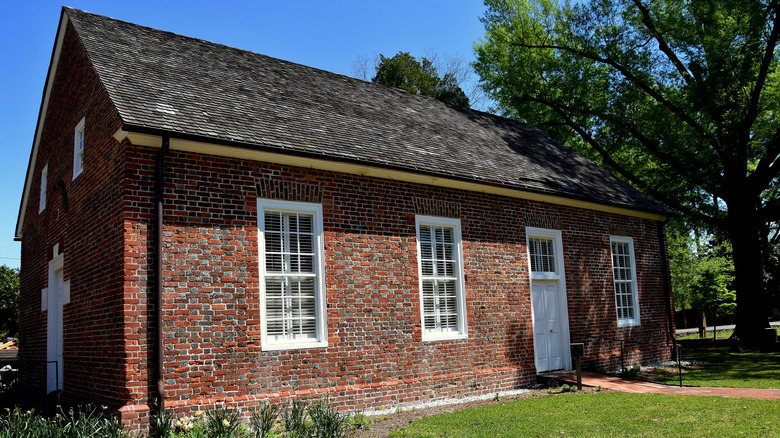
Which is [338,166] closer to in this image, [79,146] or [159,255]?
[159,255]

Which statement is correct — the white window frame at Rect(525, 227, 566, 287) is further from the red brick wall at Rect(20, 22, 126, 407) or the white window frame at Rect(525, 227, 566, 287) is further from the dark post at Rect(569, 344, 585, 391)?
the red brick wall at Rect(20, 22, 126, 407)

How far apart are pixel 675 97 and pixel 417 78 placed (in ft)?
58.0

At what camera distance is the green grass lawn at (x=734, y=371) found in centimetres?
1243

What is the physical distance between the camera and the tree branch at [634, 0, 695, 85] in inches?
880

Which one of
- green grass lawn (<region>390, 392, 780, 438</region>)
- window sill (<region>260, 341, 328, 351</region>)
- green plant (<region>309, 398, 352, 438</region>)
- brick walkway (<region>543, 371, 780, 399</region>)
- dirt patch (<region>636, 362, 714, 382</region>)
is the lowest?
dirt patch (<region>636, 362, 714, 382</region>)

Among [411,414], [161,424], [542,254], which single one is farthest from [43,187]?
[542,254]

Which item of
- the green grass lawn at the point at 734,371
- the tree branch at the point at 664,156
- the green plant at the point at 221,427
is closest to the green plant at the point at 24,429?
the green plant at the point at 221,427

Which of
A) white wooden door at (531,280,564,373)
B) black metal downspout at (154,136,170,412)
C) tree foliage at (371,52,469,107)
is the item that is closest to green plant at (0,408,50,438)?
black metal downspout at (154,136,170,412)

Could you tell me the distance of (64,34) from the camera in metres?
12.2

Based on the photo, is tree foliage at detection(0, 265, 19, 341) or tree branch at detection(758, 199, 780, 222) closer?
tree branch at detection(758, 199, 780, 222)

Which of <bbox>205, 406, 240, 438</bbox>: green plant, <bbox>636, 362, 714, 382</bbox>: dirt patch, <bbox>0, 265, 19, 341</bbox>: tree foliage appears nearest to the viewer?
<bbox>205, 406, 240, 438</bbox>: green plant

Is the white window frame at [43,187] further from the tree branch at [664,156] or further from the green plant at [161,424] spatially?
the tree branch at [664,156]

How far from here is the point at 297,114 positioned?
453 inches

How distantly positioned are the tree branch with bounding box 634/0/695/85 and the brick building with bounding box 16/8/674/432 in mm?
9929
